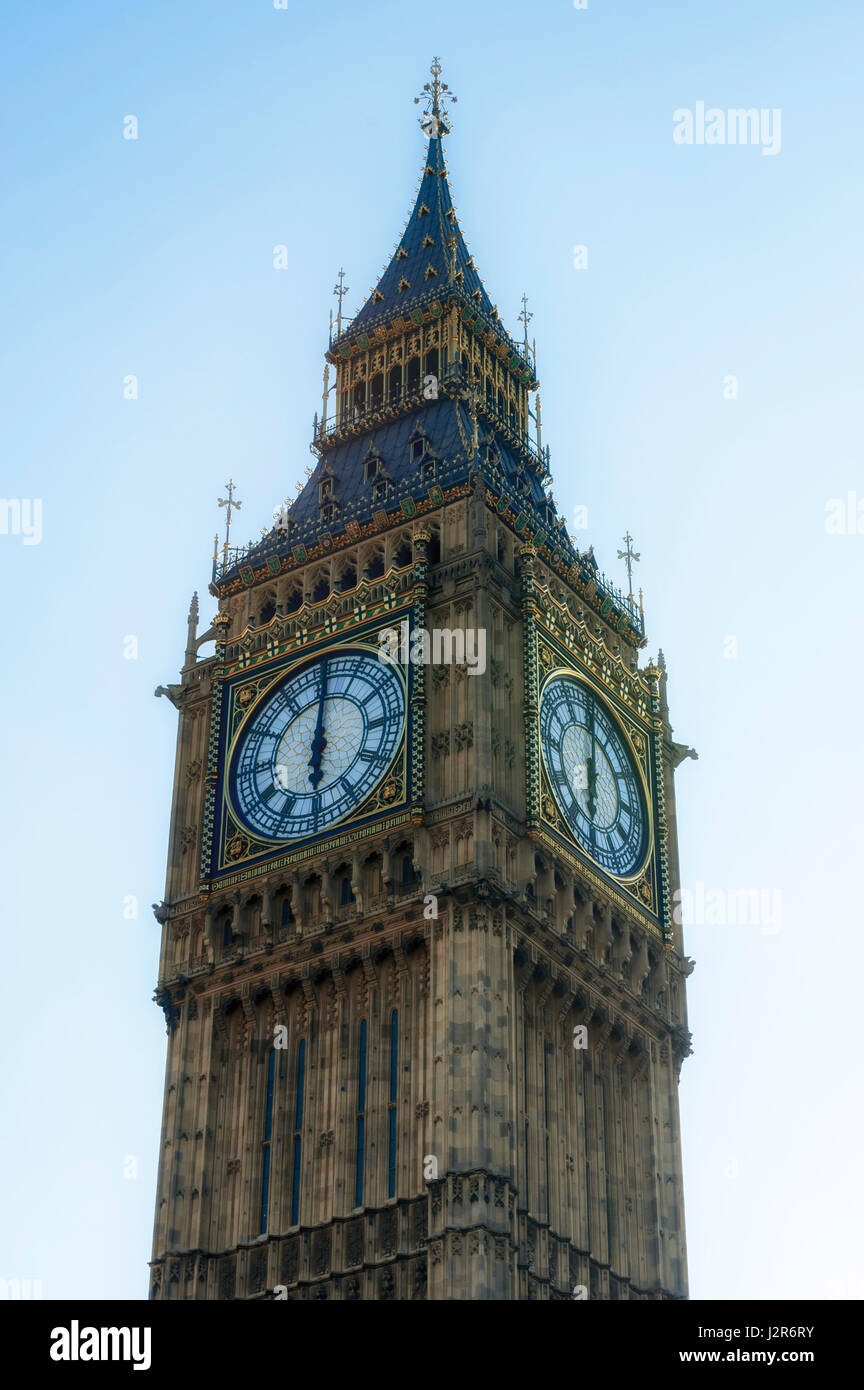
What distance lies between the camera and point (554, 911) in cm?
5847

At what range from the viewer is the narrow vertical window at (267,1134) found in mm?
55969

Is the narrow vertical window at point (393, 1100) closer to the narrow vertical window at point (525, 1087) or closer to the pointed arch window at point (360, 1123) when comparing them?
the pointed arch window at point (360, 1123)

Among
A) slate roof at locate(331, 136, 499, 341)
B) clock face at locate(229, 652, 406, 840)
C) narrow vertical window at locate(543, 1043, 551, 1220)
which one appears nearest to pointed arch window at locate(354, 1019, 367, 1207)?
narrow vertical window at locate(543, 1043, 551, 1220)

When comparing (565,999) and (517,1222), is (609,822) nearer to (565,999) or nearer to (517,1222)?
(565,999)

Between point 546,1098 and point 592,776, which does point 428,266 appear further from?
point 546,1098

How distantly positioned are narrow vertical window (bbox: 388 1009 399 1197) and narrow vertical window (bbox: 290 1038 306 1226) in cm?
245

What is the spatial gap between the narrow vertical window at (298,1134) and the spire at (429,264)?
24715 mm

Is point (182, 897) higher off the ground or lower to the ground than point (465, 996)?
higher

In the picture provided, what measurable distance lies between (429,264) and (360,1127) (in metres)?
29.9
